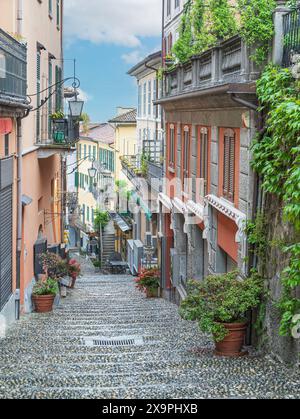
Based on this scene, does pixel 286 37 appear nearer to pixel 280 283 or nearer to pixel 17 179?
pixel 280 283

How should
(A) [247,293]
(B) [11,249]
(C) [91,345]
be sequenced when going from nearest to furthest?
(A) [247,293]
(C) [91,345]
(B) [11,249]

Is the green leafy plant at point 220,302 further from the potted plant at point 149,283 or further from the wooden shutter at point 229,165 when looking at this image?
the potted plant at point 149,283

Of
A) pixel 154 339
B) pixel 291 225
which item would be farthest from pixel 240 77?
pixel 154 339

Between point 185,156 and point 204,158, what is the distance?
3088 millimetres

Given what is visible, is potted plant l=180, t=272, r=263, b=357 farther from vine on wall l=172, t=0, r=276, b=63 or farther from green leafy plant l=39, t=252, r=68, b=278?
green leafy plant l=39, t=252, r=68, b=278

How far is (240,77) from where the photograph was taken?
43.2 ft

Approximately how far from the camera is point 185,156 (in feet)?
68.7

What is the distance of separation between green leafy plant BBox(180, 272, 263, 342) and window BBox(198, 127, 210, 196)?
576cm

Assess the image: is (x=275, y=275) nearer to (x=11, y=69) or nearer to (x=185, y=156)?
(x=11, y=69)

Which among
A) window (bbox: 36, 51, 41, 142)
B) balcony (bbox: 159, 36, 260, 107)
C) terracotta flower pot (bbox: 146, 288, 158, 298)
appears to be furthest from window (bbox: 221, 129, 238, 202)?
terracotta flower pot (bbox: 146, 288, 158, 298)

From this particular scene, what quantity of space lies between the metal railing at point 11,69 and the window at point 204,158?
14.0ft

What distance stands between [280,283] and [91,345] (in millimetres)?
4129

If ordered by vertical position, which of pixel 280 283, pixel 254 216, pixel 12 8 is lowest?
pixel 280 283

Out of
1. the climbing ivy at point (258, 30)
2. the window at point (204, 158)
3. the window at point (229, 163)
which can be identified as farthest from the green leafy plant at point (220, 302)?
the window at point (204, 158)
